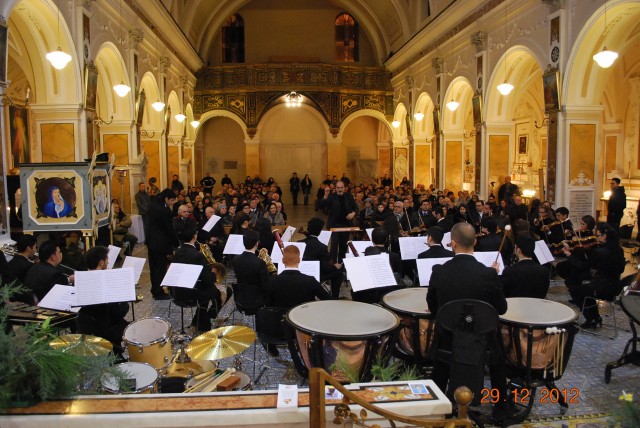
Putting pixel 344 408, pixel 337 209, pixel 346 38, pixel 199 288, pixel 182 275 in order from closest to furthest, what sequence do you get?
Answer: 1. pixel 344 408
2. pixel 182 275
3. pixel 199 288
4. pixel 337 209
5. pixel 346 38

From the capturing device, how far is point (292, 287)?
555 cm

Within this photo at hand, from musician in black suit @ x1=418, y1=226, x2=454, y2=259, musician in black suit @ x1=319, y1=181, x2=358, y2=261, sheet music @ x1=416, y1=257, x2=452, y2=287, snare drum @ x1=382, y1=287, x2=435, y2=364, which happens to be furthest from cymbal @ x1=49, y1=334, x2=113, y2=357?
musician in black suit @ x1=319, y1=181, x2=358, y2=261

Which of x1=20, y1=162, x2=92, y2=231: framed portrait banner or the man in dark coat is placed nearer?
x1=20, y1=162, x2=92, y2=231: framed portrait banner

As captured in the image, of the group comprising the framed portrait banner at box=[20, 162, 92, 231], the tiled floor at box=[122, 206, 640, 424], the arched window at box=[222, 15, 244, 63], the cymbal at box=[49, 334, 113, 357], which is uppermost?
the arched window at box=[222, 15, 244, 63]

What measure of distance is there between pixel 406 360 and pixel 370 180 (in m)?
24.4

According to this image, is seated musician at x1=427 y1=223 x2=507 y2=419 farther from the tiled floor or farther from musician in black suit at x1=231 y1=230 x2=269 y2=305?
musician in black suit at x1=231 y1=230 x2=269 y2=305

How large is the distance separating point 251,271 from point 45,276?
86.9 inches

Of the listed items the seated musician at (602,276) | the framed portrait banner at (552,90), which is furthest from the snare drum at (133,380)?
the framed portrait banner at (552,90)

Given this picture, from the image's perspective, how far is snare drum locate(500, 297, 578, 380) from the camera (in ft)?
14.9

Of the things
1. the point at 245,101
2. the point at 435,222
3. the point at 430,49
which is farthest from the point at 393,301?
the point at 245,101

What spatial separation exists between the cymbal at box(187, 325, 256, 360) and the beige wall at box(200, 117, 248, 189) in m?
24.8

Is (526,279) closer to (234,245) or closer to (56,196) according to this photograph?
(234,245)

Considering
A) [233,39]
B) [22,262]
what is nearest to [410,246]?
[22,262]

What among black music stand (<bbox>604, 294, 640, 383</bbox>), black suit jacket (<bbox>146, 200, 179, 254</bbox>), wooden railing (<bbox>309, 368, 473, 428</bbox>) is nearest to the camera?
wooden railing (<bbox>309, 368, 473, 428</bbox>)
